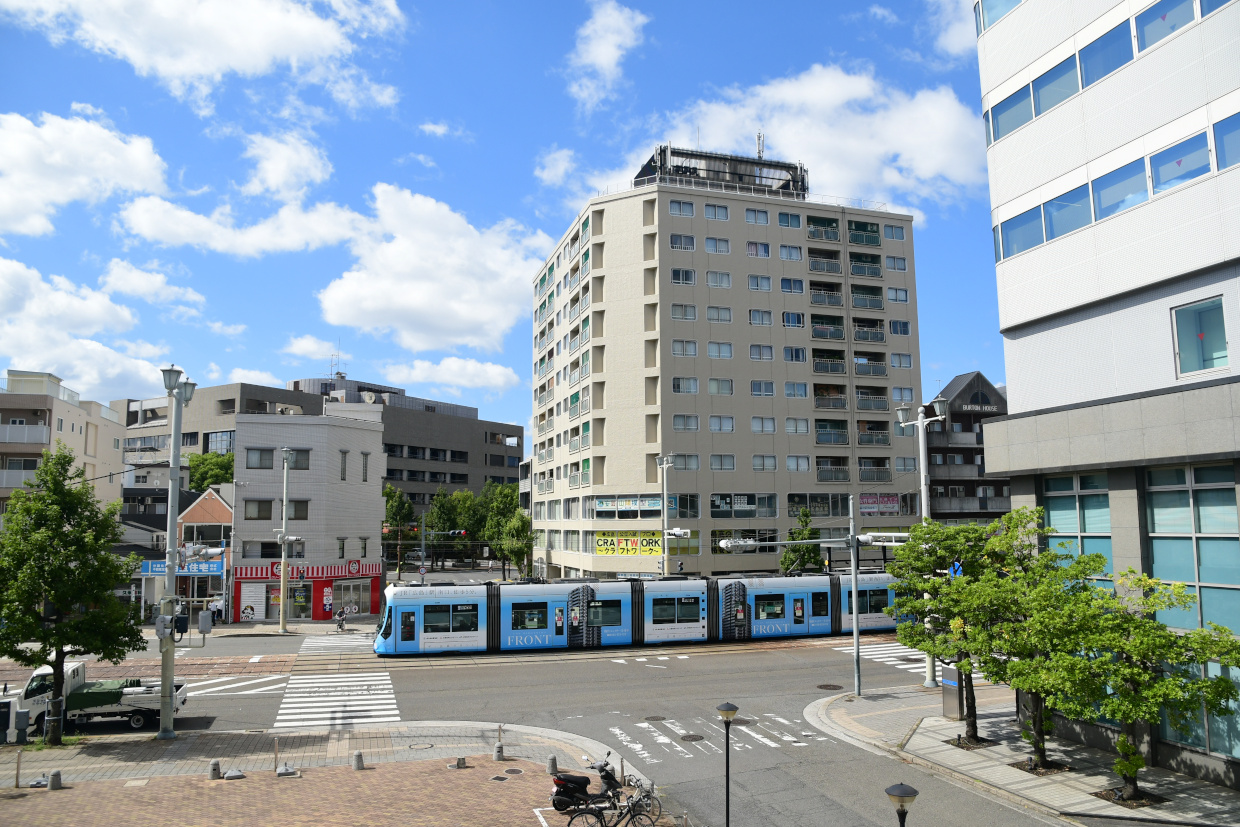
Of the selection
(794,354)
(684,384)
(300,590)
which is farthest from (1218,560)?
(300,590)

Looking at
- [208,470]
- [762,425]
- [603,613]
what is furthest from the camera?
[208,470]

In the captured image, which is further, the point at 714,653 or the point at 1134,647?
the point at 714,653

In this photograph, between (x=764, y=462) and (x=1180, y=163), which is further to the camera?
(x=764, y=462)

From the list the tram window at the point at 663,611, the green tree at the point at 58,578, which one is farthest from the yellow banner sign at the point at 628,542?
the green tree at the point at 58,578

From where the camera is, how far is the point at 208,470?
91500mm

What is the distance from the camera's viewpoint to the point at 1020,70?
22781 millimetres

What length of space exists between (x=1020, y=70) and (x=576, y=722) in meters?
22.7

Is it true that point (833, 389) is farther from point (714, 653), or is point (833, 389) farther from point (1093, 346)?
point (1093, 346)

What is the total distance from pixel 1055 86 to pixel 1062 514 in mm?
11525

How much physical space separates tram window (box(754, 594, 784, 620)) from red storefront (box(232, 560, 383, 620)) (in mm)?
24261

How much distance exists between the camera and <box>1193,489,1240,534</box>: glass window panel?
664 inches

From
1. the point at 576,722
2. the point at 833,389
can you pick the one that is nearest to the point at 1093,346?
the point at 576,722

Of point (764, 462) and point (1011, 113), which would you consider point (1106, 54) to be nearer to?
point (1011, 113)

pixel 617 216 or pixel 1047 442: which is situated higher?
pixel 617 216
